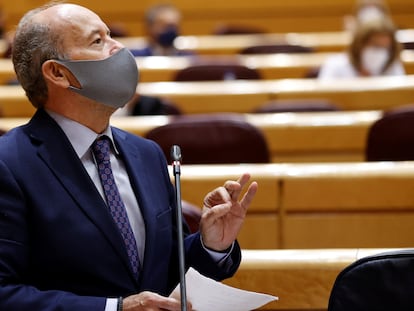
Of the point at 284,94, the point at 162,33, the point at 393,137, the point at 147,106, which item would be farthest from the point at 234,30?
the point at 393,137

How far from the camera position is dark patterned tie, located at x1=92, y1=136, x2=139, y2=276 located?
1.12m

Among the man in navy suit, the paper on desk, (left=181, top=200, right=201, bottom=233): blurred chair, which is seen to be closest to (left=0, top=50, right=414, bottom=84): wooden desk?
(left=181, top=200, right=201, bottom=233): blurred chair

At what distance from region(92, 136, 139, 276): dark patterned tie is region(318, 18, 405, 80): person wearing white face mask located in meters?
2.26

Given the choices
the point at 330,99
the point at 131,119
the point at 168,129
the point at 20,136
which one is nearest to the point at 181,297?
the point at 20,136

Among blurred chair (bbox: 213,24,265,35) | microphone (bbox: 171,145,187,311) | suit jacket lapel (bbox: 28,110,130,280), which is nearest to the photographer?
microphone (bbox: 171,145,187,311)

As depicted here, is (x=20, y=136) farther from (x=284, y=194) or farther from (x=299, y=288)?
(x=284, y=194)

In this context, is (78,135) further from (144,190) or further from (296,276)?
(296,276)

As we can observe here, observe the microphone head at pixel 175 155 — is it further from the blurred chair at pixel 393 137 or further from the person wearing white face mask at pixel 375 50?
the person wearing white face mask at pixel 375 50

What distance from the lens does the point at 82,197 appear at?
1.09m

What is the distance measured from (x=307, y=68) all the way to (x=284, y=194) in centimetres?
178

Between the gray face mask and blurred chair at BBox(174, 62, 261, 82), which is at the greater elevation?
the gray face mask

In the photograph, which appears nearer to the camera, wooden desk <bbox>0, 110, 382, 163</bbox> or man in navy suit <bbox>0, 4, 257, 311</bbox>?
man in navy suit <bbox>0, 4, 257, 311</bbox>

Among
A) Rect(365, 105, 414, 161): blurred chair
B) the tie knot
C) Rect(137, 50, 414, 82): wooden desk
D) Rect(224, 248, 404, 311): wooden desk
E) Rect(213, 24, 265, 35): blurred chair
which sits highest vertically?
the tie knot

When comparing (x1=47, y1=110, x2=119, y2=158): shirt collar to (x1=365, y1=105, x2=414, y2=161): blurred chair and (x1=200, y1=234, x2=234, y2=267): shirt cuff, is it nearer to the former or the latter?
(x1=200, y1=234, x2=234, y2=267): shirt cuff
